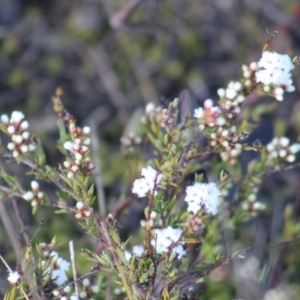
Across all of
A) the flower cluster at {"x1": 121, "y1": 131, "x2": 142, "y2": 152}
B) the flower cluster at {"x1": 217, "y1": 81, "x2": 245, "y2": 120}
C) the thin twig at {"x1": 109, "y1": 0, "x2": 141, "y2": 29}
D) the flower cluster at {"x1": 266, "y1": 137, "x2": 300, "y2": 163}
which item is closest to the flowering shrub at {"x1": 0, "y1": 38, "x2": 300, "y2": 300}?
the flower cluster at {"x1": 217, "y1": 81, "x2": 245, "y2": 120}

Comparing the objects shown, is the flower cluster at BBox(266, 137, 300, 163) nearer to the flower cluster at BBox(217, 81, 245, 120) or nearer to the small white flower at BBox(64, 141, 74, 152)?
the flower cluster at BBox(217, 81, 245, 120)

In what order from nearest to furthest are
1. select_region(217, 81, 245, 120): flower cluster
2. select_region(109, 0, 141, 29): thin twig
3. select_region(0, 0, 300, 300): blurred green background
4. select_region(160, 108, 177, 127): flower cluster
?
select_region(160, 108, 177, 127): flower cluster, select_region(217, 81, 245, 120): flower cluster, select_region(109, 0, 141, 29): thin twig, select_region(0, 0, 300, 300): blurred green background

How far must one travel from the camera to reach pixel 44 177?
56.2 inches

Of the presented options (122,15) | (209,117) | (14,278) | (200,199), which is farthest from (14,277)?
(122,15)

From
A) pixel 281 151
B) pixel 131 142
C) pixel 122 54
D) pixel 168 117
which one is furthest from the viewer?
pixel 122 54

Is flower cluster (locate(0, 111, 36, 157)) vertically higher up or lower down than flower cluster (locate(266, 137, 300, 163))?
higher up

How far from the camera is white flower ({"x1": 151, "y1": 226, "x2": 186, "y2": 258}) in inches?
50.7

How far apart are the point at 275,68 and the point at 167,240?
0.43m

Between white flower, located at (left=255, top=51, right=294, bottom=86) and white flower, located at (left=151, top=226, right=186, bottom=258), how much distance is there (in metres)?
0.38

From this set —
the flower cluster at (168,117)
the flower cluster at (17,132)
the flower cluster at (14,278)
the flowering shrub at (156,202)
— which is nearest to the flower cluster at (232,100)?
the flowering shrub at (156,202)

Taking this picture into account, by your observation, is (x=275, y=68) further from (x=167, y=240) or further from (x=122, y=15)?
(x=122, y=15)

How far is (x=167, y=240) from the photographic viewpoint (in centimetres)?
130

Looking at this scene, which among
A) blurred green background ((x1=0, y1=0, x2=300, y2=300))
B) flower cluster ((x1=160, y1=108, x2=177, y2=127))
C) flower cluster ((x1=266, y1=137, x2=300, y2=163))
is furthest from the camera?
blurred green background ((x1=0, y1=0, x2=300, y2=300))

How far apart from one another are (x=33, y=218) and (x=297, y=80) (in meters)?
1.30
